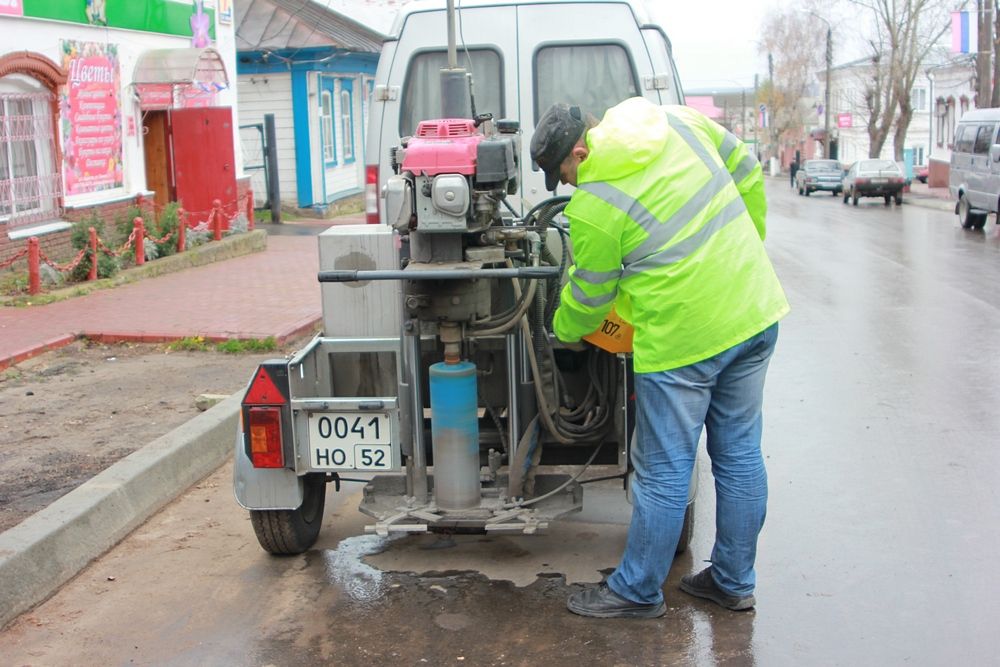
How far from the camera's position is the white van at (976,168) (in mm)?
21141

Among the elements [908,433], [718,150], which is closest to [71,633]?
[718,150]

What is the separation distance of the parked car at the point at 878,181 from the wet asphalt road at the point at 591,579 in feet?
94.8

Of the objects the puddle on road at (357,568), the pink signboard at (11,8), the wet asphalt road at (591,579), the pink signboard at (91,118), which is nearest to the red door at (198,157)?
the pink signboard at (91,118)

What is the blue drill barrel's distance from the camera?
4473mm

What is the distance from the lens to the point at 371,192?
7160 mm

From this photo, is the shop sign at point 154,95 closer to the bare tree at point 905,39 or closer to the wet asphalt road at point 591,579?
the wet asphalt road at point 591,579

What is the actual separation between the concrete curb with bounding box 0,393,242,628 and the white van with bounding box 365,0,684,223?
1.65 meters

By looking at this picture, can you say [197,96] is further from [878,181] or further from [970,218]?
[878,181]

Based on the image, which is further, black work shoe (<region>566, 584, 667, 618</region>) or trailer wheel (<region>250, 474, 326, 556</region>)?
trailer wheel (<region>250, 474, 326, 556</region>)

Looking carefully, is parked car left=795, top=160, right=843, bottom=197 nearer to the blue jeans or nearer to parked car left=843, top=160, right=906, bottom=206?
parked car left=843, top=160, right=906, bottom=206

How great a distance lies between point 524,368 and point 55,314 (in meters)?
7.56

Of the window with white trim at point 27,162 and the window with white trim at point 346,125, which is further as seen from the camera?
the window with white trim at point 346,125

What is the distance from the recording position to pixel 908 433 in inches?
267

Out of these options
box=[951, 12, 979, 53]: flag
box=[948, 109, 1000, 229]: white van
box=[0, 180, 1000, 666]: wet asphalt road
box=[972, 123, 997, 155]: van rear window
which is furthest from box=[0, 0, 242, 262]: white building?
box=[951, 12, 979, 53]: flag
